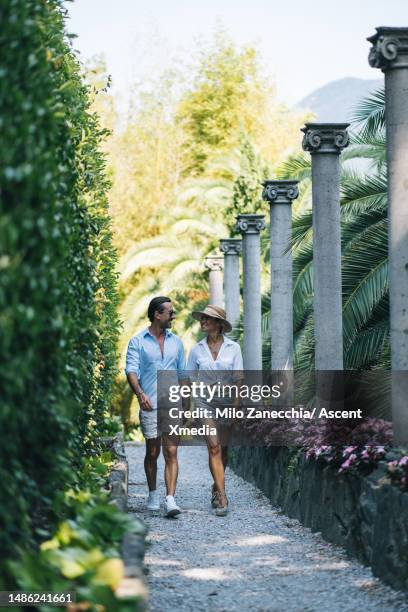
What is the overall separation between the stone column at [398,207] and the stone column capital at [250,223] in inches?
333

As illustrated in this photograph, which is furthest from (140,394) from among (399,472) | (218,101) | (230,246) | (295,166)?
(218,101)

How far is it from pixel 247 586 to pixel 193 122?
3541 centimetres

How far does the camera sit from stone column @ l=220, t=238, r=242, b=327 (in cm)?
1986

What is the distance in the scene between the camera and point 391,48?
7.30 metres

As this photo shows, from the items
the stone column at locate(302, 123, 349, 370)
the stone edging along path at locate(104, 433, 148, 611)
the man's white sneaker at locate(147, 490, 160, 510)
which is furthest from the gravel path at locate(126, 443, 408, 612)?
the stone column at locate(302, 123, 349, 370)

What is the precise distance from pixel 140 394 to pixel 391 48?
3.52 m

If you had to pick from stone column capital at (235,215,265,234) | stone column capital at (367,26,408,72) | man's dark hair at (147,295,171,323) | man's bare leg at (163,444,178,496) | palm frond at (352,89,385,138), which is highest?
palm frond at (352,89,385,138)

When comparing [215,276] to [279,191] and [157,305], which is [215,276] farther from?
[157,305]

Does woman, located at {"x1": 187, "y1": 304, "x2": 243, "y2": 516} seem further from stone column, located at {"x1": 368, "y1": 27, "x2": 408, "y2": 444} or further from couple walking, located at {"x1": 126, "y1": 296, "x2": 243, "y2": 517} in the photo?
stone column, located at {"x1": 368, "y1": 27, "x2": 408, "y2": 444}

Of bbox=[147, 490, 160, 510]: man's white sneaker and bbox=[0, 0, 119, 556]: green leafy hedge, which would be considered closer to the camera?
bbox=[0, 0, 119, 556]: green leafy hedge

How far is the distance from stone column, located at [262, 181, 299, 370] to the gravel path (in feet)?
11.1

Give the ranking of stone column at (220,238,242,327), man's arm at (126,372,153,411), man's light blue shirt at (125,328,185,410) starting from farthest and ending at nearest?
stone column at (220,238,242,327) → man's light blue shirt at (125,328,185,410) → man's arm at (126,372,153,411)

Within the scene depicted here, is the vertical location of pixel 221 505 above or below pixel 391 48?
below

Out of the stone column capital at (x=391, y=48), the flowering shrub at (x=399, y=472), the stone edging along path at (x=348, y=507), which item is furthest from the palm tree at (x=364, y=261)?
the flowering shrub at (x=399, y=472)
